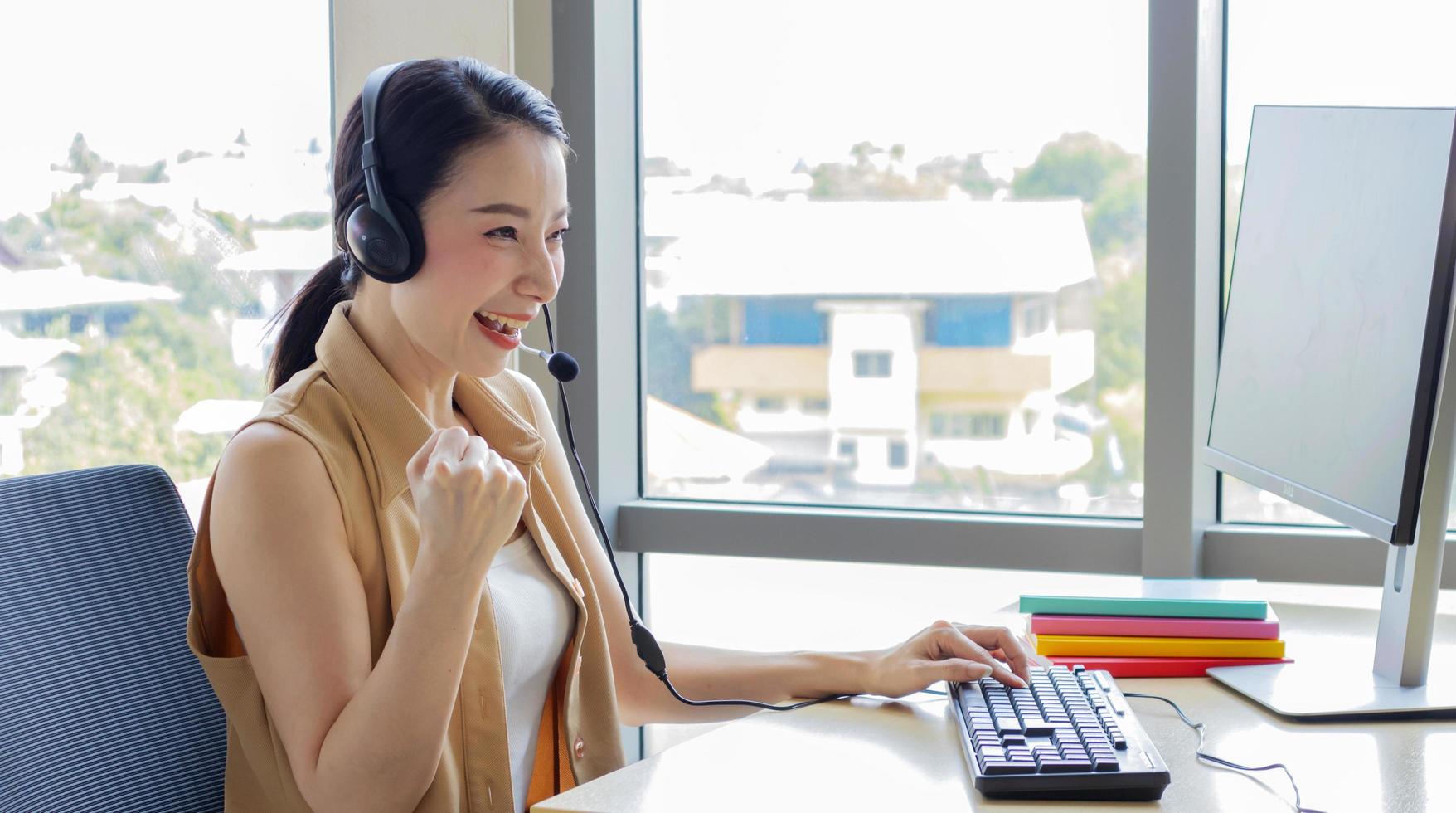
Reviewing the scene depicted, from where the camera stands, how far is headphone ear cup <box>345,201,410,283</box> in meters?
1.11

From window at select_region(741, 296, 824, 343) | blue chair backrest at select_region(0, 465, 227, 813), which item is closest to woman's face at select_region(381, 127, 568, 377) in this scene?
blue chair backrest at select_region(0, 465, 227, 813)

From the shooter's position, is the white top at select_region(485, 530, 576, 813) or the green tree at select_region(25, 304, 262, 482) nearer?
the white top at select_region(485, 530, 576, 813)

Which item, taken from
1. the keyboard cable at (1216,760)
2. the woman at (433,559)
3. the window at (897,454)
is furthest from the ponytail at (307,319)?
the window at (897,454)

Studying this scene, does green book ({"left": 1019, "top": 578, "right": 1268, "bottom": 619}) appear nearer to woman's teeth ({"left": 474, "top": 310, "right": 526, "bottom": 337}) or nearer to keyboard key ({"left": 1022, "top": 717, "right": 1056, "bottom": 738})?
keyboard key ({"left": 1022, "top": 717, "right": 1056, "bottom": 738})

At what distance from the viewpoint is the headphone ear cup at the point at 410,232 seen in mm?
1125

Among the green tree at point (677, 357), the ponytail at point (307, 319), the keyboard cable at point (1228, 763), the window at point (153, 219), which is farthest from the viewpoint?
the green tree at point (677, 357)

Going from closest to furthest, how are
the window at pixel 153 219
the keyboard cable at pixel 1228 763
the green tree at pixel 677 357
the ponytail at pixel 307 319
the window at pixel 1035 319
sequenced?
the keyboard cable at pixel 1228 763
the ponytail at pixel 307 319
the window at pixel 153 219
the window at pixel 1035 319
the green tree at pixel 677 357

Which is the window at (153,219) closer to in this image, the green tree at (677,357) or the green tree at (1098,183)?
the green tree at (677,357)

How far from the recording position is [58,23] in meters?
1.71

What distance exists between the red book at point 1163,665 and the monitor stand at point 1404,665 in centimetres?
1

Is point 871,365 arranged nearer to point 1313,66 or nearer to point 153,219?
point 1313,66

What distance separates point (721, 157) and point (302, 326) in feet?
3.09

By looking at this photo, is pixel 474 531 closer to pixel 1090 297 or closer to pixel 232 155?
pixel 1090 297

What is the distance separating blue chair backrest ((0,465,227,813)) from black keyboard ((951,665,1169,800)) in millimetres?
726
